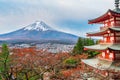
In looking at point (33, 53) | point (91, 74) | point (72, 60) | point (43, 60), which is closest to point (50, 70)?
point (43, 60)

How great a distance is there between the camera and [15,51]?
23297 mm

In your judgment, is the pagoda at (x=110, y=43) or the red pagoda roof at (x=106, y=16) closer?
the pagoda at (x=110, y=43)

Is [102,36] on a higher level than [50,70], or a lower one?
higher

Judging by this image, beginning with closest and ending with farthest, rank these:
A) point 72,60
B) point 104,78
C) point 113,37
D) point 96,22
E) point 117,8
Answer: point 104,78
point 113,37
point 117,8
point 96,22
point 72,60

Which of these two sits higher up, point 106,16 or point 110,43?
point 106,16

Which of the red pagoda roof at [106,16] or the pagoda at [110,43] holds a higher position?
the red pagoda roof at [106,16]

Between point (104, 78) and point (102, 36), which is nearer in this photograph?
point (104, 78)

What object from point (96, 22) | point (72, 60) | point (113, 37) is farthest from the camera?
point (72, 60)

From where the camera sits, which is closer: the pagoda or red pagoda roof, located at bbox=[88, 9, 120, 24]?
the pagoda

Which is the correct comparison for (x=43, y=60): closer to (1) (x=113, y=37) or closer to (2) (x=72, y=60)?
(1) (x=113, y=37)

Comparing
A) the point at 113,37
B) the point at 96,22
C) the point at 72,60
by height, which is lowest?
the point at 72,60

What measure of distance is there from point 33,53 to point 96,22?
6581mm

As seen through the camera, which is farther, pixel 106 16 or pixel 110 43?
pixel 106 16

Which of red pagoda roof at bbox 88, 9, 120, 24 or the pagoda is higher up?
red pagoda roof at bbox 88, 9, 120, 24
